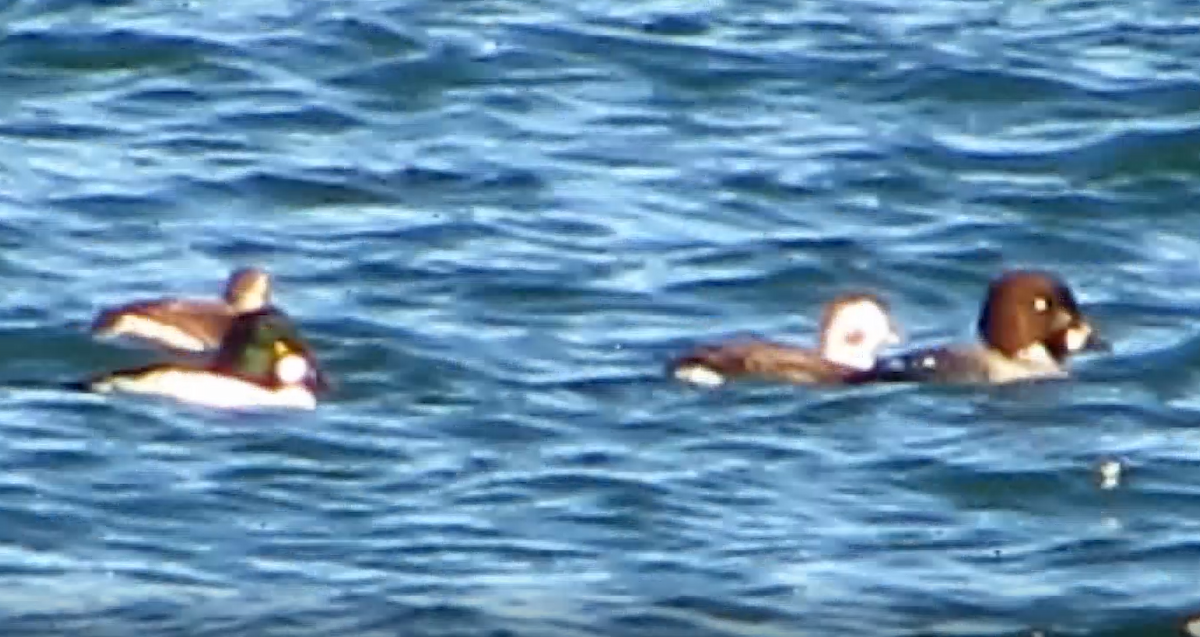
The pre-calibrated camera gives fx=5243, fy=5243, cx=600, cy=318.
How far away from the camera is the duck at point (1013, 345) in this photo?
66.0ft

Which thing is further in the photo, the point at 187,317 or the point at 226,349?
the point at 187,317

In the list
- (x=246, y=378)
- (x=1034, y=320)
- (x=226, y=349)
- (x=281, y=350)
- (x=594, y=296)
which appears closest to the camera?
(x=281, y=350)

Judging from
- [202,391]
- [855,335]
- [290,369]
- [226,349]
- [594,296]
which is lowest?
[202,391]

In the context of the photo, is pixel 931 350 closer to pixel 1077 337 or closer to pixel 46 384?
pixel 1077 337

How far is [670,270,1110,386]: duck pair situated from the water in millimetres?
113

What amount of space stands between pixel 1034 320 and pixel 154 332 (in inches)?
133

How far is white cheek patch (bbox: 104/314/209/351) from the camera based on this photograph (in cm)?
2016

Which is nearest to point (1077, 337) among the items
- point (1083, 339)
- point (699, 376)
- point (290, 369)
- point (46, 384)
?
point (1083, 339)

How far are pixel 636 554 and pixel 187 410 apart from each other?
2.84 m

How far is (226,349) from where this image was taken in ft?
65.5

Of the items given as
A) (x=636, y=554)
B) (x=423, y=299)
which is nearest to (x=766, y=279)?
(x=423, y=299)

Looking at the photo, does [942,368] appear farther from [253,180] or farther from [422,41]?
[422,41]

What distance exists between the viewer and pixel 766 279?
2214cm

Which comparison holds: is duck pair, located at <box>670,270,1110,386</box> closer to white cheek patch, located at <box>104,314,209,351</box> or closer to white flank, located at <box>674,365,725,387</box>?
white flank, located at <box>674,365,725,387</box>
